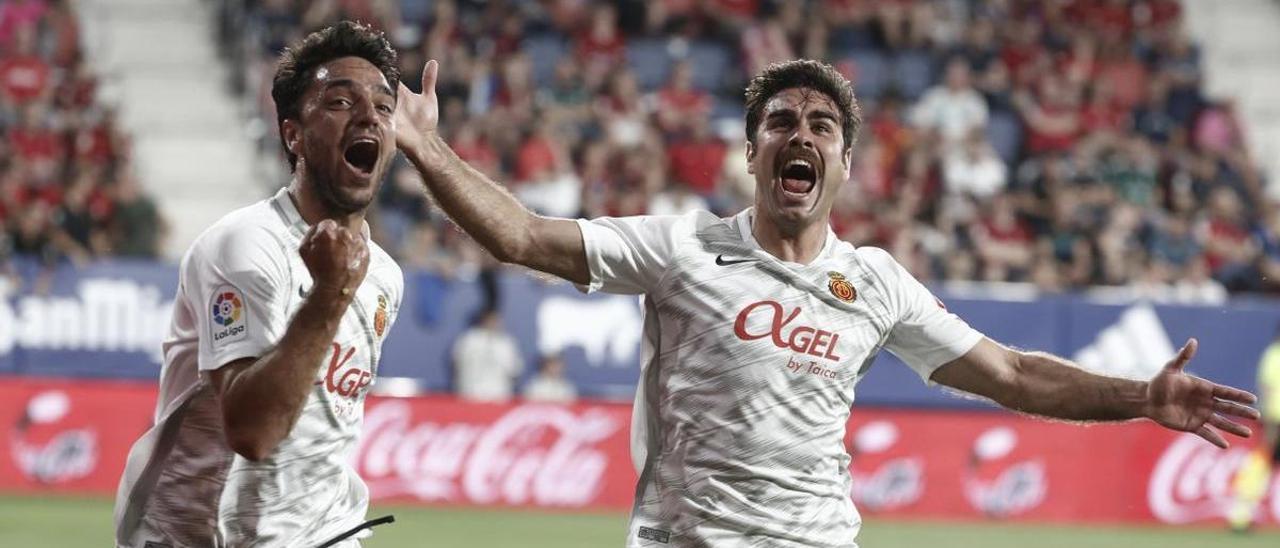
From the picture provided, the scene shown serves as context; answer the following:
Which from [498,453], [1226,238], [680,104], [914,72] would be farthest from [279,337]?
[914,72]

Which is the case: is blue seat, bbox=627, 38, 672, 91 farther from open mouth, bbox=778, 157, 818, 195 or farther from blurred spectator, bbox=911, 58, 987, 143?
open mouth, bbox=778, 157, 818, 195

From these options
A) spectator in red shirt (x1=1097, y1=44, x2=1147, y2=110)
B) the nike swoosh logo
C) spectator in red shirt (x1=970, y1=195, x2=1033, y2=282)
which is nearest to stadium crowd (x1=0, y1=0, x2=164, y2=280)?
spectator in red shirt (x1=970, y1=195, x2=1033, y2=282)

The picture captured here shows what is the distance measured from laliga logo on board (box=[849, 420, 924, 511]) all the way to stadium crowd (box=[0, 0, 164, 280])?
6.12 metres

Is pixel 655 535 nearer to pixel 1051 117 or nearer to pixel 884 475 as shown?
pixel 884 475

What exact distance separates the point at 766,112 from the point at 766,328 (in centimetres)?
66

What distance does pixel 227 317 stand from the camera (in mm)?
4207

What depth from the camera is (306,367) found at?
3922 millimetres

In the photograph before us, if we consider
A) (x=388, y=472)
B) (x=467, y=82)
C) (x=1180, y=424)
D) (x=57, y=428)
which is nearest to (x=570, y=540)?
(x=388, y=472)

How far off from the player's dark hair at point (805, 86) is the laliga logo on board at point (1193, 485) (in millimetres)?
10859

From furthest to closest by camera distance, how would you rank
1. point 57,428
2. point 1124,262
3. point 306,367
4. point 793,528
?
1. point 1124,262
2. point 57,428
3. point 793,528
4. point 306,367

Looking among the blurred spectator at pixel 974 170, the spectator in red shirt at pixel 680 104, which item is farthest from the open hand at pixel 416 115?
the blurred spectator at pixel 974 170

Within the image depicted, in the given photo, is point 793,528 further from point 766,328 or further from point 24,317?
point 24,317

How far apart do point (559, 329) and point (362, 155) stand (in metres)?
10.9

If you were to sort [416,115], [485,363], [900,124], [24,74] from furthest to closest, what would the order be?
[900,124], [24,74], [485,363], [416,115]
